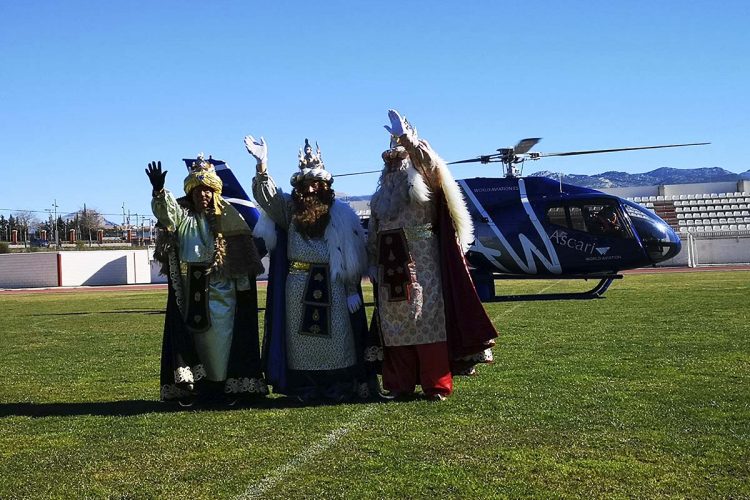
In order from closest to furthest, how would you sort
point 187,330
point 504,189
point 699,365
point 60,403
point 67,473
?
point 67,473 → point 187,330 → point 60,403 → point 699,365 → point 504,189

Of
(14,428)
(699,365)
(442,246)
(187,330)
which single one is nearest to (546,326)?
(699,365)

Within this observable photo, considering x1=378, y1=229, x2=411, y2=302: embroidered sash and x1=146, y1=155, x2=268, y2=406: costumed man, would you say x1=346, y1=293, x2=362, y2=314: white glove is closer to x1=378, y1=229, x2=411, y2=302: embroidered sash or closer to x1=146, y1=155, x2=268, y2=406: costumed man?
x1=378, y1=229, x2=411, y2=302: embroidered sash

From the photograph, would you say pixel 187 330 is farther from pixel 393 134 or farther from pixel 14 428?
pixel 393 134

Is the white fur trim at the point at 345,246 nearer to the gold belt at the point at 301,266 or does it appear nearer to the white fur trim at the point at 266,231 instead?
the gold belt at the point at 301,266

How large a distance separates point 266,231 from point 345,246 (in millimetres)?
622

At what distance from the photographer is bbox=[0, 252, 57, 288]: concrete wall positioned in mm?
42625

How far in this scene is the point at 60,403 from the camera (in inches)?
263

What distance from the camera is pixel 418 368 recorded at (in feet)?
20.8

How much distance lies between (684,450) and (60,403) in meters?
4.70

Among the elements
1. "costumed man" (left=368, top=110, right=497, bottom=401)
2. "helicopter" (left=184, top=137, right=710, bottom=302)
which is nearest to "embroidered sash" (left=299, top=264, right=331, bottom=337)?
"costumed man" (left=368, top=110, right=497, bottom=401)

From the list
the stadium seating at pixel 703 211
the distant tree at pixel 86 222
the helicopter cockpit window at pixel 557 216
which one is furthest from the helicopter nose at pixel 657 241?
the distant tree at pixel 86 222

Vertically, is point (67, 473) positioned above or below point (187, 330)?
below

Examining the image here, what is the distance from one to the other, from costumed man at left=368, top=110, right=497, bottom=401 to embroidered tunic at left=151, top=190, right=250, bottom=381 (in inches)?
44.0

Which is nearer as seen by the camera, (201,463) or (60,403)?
(201,463)
